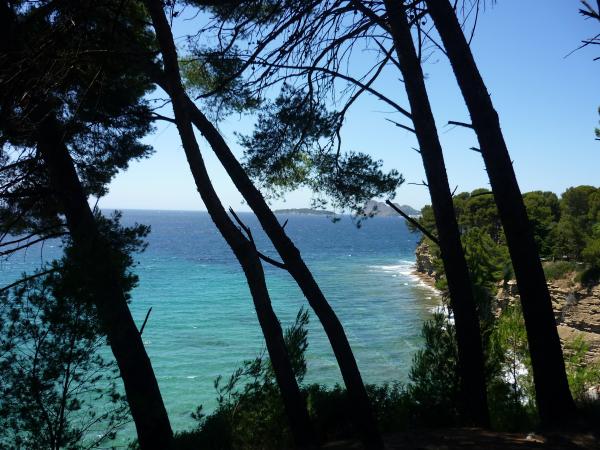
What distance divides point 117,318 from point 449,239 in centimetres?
339

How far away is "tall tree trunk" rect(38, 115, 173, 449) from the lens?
461 centimetres

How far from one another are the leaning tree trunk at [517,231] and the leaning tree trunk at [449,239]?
2.20ft

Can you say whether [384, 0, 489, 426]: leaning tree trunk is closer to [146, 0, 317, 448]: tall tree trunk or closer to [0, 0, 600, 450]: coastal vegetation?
[0, 0, 600, 450]: coastal vegetation

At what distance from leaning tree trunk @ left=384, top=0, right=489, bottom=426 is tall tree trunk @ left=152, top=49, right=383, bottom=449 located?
1.15 metres

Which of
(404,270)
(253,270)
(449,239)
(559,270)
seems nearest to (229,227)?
(253,270)

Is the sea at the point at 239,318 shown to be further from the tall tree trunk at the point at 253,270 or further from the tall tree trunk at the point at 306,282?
the tall tree trunk at the point at 253,270

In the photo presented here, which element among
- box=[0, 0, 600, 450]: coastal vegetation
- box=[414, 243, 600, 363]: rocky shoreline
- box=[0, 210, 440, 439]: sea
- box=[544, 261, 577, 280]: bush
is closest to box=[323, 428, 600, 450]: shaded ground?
box=[0, 0, 600, 450]: coastal vegetation

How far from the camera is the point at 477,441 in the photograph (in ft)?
13.9

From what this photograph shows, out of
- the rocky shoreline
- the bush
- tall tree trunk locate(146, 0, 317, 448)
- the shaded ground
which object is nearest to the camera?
the shaded ground

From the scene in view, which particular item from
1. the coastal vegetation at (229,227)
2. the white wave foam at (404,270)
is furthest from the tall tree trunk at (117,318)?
the white wave foam at (404,270)

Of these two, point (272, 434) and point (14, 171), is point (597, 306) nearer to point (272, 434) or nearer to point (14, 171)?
point (272, 434)

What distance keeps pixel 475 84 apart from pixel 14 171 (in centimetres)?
521

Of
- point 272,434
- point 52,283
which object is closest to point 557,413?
point 272,434

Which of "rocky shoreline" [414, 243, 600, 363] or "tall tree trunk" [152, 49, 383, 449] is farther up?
"tall tree trunk" [152, 49, 383, 449]
